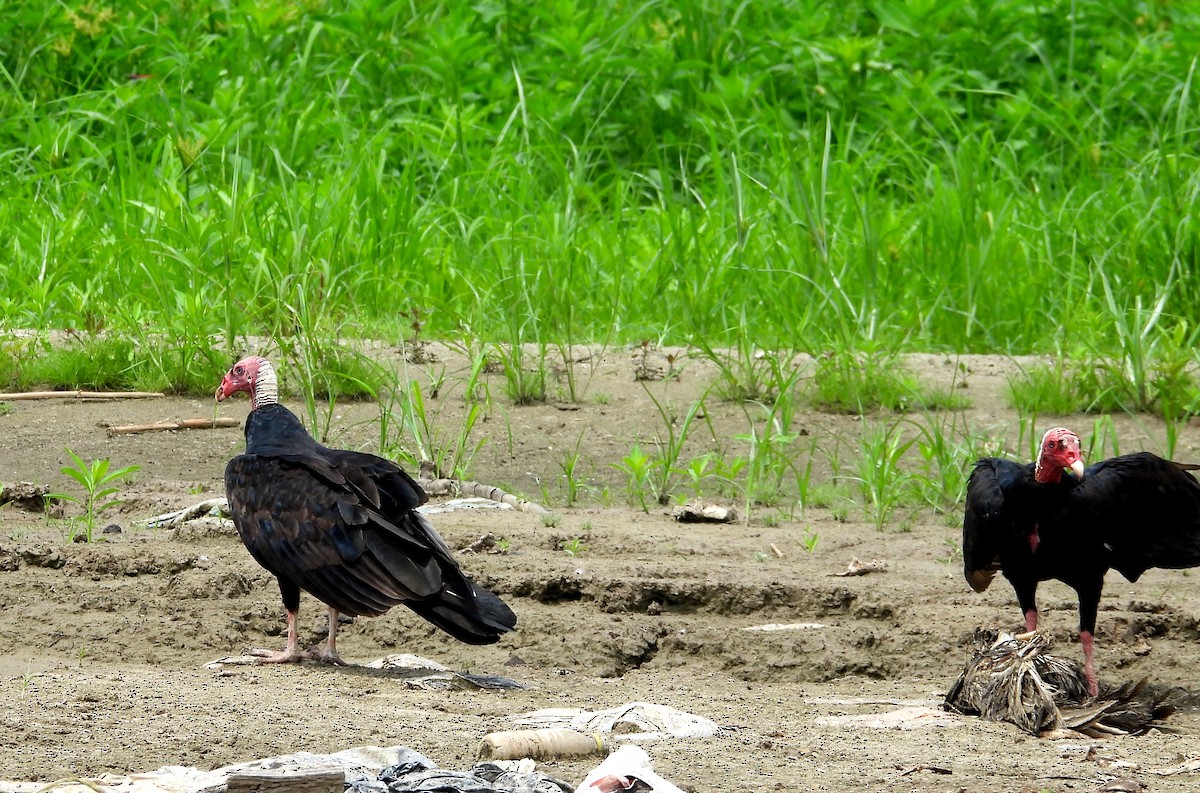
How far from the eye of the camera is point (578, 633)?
4.16 metres

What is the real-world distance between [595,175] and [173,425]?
187 inches

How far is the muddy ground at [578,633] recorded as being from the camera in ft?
9.96

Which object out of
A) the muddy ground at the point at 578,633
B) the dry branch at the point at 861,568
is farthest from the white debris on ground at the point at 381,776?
the dry branch at the point at 861,568

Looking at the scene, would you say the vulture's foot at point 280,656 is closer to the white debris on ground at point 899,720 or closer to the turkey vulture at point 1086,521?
the white debris on ground at point 899,720

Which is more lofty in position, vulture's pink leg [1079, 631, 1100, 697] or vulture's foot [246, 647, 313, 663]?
vulture's pink leg [1079, 631, 1100, 697]

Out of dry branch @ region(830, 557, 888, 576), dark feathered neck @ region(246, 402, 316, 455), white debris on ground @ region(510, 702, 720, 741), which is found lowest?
white debris on ground @ region(510, 702, 720, 741)

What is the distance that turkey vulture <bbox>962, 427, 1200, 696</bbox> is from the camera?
390 centimetres

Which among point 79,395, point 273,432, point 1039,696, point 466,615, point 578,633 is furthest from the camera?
point 79,395

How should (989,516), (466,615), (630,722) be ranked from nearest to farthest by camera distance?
(630,722) < (466,615) < (989,516)

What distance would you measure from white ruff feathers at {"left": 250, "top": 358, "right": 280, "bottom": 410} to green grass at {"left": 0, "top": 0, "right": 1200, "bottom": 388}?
4.21ft

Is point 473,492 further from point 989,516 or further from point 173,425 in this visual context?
point 989,516

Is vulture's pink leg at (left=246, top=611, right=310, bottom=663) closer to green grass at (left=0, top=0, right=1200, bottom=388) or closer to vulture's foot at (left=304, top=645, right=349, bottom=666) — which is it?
vulture's foot at (left=304, top=645, right=349, bottom=666)

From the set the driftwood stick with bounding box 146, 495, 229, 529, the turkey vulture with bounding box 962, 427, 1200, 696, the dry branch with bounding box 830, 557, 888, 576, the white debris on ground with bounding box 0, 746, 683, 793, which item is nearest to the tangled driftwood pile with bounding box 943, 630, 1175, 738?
the turkey vulture with bounding box 962, 427, 1200, 696

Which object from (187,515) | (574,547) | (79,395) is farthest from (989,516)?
(79,395)
